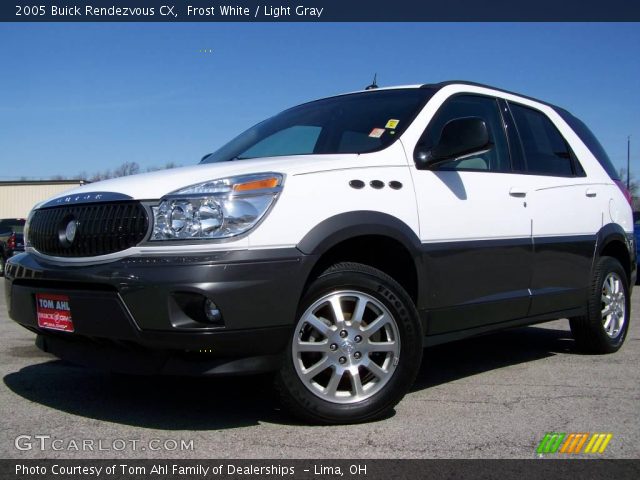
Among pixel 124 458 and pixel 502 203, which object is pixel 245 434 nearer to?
pixel 124 458

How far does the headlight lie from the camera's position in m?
3.22

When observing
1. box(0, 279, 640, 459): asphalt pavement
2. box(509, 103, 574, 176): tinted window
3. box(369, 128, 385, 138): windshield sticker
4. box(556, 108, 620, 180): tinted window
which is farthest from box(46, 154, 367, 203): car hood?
box(556, 108, 620, 180): tinted window

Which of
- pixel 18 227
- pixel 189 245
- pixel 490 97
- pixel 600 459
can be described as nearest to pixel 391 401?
pixel 600 459

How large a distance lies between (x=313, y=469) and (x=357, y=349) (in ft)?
2.57

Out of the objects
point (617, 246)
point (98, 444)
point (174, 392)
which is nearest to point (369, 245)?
point (174, 392)

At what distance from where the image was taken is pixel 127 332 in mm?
3195

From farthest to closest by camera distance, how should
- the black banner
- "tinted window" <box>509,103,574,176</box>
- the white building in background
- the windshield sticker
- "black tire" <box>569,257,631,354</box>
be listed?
1. the white building in background
2. "black tire" <box>569,257,631,354</box>
3. "tinted window" <box>509,103,574,176</box>
4. the windshield sticker
5. the black banner

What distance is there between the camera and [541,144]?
518cm

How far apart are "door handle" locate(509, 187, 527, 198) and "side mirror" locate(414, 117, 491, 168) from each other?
2.17 ft

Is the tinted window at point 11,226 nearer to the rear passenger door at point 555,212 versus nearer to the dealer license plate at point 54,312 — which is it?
the dealer license plate at point 54,312

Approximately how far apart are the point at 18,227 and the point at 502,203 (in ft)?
57.3

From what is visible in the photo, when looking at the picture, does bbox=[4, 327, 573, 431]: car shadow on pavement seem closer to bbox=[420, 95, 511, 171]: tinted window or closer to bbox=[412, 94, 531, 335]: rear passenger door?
bbox=[412, 94, 531, 335]: rear passenger door

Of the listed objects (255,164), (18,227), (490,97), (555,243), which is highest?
(490,97)

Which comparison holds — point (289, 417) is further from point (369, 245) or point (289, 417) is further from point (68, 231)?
point (68, 231)
